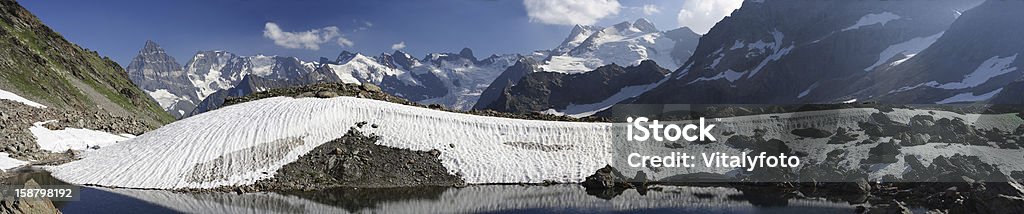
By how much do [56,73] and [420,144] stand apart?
107 meters

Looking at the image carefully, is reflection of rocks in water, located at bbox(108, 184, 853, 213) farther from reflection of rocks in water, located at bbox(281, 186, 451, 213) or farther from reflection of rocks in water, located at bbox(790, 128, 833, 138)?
reflection of rocks in water, located at bbox(790, 128, 833, 138)

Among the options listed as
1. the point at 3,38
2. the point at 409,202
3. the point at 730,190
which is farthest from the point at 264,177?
the point at 3,38

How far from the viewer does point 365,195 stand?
171 feet

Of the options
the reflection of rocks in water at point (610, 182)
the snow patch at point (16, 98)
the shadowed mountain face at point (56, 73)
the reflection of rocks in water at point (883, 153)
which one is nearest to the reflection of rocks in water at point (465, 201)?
the reflection of rocks in water at point (610, 182)

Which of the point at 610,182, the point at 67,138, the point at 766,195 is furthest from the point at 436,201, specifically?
the point at 67,138

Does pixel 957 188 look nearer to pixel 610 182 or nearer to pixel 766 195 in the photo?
pixel 766 195

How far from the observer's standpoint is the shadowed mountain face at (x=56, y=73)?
108 m

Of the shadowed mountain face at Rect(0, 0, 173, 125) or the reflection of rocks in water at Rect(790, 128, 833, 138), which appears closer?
the reflection of rocks in water at Rect(790, 128, 833, 138)

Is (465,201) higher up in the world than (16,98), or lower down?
lower down

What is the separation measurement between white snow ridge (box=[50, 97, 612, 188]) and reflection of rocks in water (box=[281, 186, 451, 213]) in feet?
19.7

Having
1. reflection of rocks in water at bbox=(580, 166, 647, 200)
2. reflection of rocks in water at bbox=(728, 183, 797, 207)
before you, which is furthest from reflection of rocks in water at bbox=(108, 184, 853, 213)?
reflection of rocks in water at bbox=(580, 166, 647, 200)

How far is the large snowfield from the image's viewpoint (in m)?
57.8

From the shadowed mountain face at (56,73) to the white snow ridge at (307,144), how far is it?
53.2 m

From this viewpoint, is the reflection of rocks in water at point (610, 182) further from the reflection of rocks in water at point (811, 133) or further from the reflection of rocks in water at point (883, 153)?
the reflection of rocks in water at point (811, 133)
